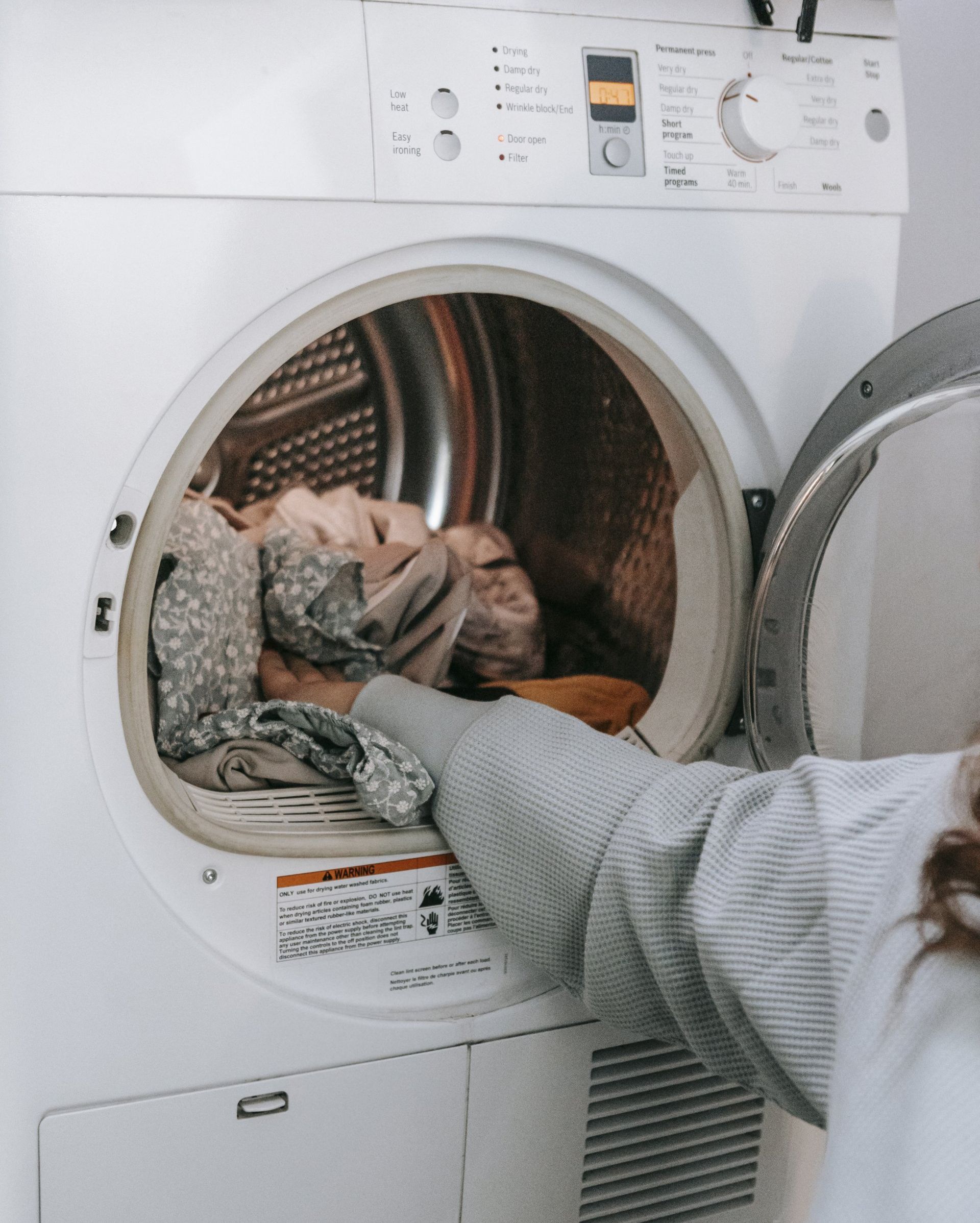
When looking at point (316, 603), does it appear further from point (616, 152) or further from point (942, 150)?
point (942, 150)

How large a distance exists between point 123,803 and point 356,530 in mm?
473

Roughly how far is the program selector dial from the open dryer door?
184mm

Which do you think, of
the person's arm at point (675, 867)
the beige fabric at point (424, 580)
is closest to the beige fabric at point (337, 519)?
the beige fabric at point (424, 580)

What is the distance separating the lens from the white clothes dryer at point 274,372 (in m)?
0.71

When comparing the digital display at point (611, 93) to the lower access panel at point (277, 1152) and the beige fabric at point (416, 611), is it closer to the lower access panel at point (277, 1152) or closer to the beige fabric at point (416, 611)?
the beige fabric at point (416, 611)

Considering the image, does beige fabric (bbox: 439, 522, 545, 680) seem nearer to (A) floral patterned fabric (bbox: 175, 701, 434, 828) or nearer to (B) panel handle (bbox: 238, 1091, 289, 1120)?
(A) floral patterned fabric (bbox: 175, 701, 434, 828)

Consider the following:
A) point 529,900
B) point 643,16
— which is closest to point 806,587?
point 529,900

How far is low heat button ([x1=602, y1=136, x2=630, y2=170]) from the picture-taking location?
32.4 inches

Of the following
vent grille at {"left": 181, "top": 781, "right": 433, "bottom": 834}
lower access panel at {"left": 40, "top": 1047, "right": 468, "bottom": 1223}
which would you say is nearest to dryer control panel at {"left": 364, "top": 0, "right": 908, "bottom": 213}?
vent grille at {"left": 181, "top": 781, "right": 433, "bottom": 834}

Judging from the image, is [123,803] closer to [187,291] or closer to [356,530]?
[187,291]

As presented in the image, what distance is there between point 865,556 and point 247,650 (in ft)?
1.75

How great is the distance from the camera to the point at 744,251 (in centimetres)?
88

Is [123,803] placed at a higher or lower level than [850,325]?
lower

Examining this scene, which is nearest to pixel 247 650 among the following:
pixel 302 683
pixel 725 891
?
pixel 302 683
